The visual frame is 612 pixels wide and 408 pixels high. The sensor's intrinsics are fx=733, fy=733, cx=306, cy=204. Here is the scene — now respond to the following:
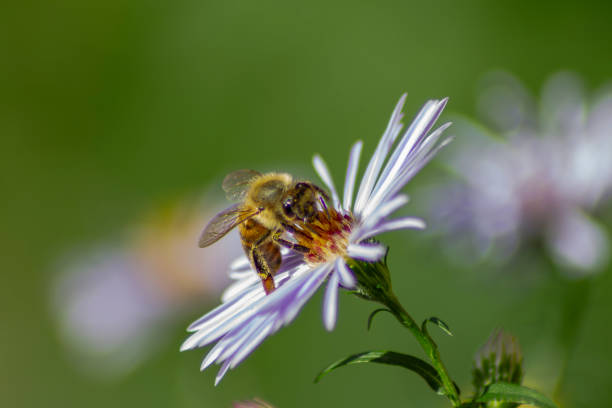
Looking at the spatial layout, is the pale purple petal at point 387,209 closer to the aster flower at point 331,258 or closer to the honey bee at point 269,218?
the aster flower at point 331,258

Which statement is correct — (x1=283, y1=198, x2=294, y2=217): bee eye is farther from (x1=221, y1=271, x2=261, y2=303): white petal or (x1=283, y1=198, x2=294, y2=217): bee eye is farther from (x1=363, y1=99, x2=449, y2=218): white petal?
(x1=363, y1=99, x2=449, y2=218): white petal

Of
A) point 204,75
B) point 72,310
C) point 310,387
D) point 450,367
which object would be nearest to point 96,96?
point 204,75

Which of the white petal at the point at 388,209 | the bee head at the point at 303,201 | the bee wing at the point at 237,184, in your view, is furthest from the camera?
the bee wing at the point at 237,184

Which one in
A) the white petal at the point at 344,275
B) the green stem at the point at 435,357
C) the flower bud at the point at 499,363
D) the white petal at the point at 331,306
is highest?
the white petal at the point at 344,275

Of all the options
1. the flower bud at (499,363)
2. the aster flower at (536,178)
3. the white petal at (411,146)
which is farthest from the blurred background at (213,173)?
the white petal at (411,146)

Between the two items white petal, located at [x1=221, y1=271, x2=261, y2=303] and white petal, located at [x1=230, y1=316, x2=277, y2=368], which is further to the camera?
white petal, located at [x1=221, y1=271, x2=261, y2=303]

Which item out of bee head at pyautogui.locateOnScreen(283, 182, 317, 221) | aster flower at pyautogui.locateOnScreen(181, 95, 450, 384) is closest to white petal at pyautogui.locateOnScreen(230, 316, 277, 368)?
aster flower at pyautogui.locateOnScreen(181, 95, 450, 384)

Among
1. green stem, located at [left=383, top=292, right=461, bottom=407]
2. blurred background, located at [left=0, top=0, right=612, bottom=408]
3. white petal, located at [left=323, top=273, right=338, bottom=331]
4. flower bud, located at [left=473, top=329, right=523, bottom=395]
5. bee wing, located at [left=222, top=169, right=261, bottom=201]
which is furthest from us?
blurred background, located at [left=0, top=0, right=612, bottom=408]
